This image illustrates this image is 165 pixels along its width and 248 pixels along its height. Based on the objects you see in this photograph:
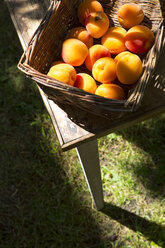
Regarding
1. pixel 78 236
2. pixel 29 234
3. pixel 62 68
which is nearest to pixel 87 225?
pixel 78 236

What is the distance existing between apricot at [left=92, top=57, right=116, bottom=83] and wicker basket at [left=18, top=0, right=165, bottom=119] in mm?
85

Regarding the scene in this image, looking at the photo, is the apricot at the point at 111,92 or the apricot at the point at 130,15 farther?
the apricot at the point at 130,15

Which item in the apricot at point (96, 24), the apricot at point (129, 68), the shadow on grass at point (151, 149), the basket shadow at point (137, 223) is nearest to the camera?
the apricot at point (129, 68)

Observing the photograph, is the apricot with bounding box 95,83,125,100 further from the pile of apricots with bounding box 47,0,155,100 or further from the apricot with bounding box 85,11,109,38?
the apricot with bounding box 85,11,109,38

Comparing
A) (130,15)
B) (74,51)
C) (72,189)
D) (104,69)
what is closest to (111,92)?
(104,69)

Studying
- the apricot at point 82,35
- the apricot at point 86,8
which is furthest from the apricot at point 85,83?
the apricot at point 86,8

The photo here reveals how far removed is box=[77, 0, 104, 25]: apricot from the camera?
97cm

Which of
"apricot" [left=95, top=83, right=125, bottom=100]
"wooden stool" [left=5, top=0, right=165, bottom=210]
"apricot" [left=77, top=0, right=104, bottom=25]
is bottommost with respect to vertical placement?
"wooden stool" [left=5, top=0, right=165, bottom=210]

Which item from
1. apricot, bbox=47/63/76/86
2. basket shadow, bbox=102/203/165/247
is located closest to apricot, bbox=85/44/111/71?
apricot, bbox=47/63/76/86

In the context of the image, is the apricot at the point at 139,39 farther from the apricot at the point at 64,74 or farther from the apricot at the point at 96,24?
the apricot at the point at 64,74

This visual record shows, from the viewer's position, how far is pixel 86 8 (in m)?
0.98

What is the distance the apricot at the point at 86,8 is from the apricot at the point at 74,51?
0.47ft

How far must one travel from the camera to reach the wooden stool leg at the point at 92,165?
963 millimetres

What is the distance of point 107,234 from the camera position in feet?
4.73
